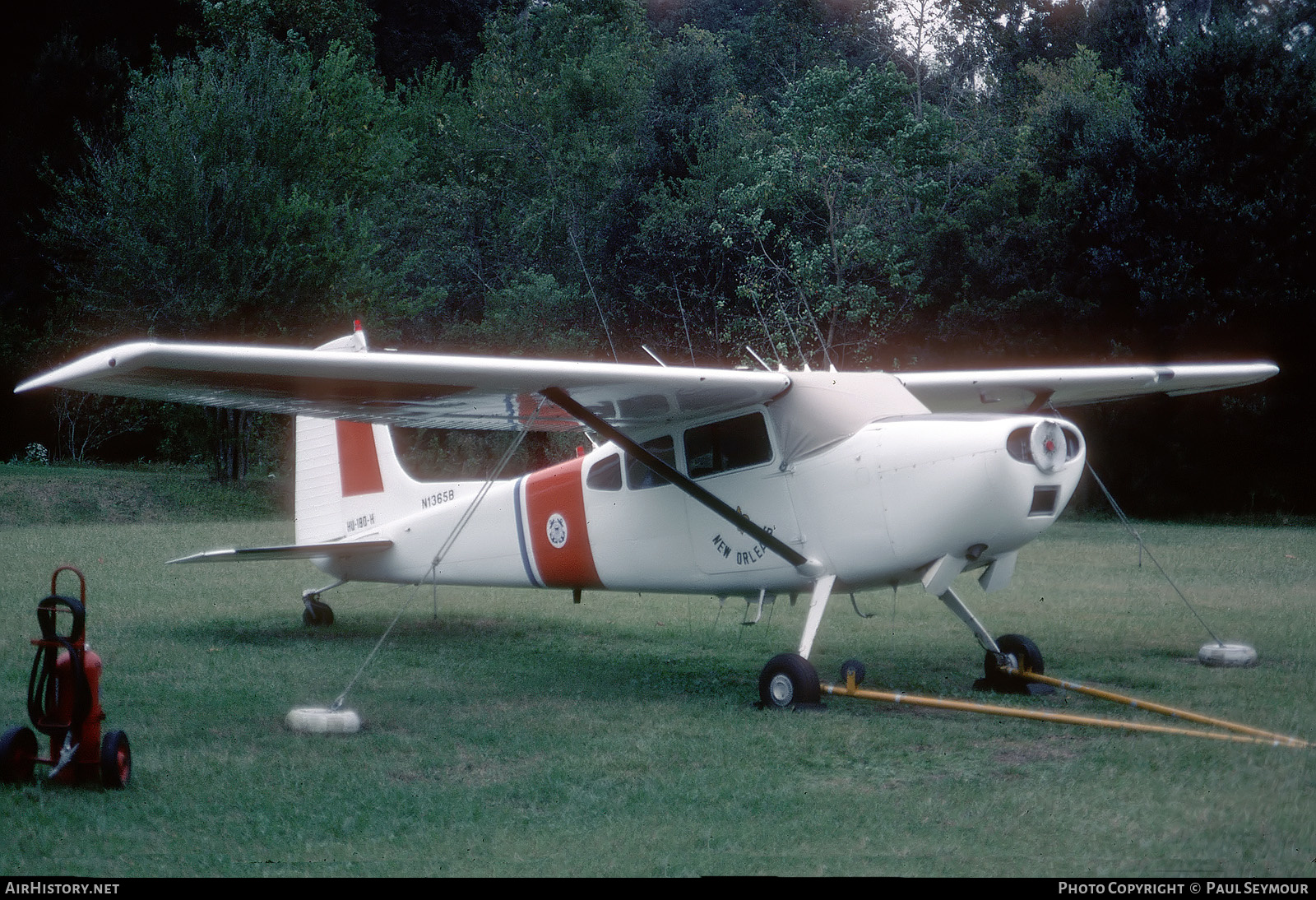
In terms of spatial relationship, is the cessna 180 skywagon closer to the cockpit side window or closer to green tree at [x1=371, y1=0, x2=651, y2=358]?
the cockpit side window

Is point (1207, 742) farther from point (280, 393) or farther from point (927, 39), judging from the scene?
point (927, 39)

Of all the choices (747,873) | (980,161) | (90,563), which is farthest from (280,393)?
(980,161)

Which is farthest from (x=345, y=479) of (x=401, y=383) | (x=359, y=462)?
(x=401, y=383)

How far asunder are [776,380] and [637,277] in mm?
24692

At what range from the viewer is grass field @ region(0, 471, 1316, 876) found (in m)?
4.82

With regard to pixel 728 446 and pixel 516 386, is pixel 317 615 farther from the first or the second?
pixel 728 446

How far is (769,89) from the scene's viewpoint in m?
45.7

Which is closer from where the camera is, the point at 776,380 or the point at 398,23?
the point at 776,380

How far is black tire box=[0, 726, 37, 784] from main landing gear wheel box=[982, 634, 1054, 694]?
594 cm

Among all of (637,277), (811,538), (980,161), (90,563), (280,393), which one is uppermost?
(980,161)

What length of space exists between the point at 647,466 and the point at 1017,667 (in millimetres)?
3000

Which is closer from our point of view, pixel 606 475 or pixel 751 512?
pixel 751 512

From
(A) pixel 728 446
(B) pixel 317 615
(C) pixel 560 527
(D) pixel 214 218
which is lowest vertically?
(B) pixel 317 615

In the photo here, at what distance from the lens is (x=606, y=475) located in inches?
372
